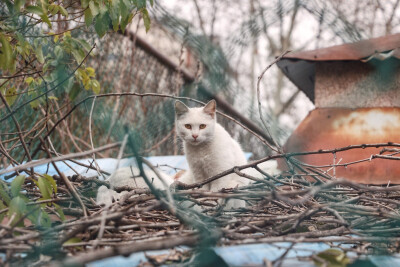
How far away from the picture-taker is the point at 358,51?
2732 millimetres

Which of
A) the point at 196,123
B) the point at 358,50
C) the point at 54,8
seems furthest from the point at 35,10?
the point at 358,50

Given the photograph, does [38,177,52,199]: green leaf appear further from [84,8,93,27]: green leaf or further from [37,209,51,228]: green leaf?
[84,8,93,27]: green leaf

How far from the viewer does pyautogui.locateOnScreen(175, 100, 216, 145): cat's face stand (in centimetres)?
244

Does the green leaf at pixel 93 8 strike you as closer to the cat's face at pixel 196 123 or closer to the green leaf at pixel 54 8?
the green leaf at pixel 54 8

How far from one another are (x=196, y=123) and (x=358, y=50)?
1.11 m

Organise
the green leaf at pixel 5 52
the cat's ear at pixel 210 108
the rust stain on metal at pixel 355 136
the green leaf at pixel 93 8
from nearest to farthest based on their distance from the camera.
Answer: the green leaf at pixel 5 52 → the green leaf at pixel 93 8 → the cat's ear at pixel 210 108 → the rust stain on metal at pixel 355 136

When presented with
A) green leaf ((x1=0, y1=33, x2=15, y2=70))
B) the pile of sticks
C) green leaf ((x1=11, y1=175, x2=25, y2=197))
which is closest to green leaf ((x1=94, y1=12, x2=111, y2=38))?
green leaf ((x1=0, y1=33, x2=15, y2=70))

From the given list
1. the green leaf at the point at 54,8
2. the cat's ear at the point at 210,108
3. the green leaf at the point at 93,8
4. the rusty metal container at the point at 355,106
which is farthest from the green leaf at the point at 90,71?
the rusty metal container at the point at 355,106

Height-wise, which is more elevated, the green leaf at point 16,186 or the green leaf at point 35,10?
the green leaf at point 35,10

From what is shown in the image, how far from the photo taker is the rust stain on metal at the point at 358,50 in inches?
103

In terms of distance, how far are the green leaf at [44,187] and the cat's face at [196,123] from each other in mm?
1174

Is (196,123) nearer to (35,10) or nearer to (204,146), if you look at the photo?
(204,146)

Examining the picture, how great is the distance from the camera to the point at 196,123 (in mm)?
2463

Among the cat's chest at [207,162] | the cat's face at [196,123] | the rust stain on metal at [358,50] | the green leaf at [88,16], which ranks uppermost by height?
the rust stain on metal at [358,50]
